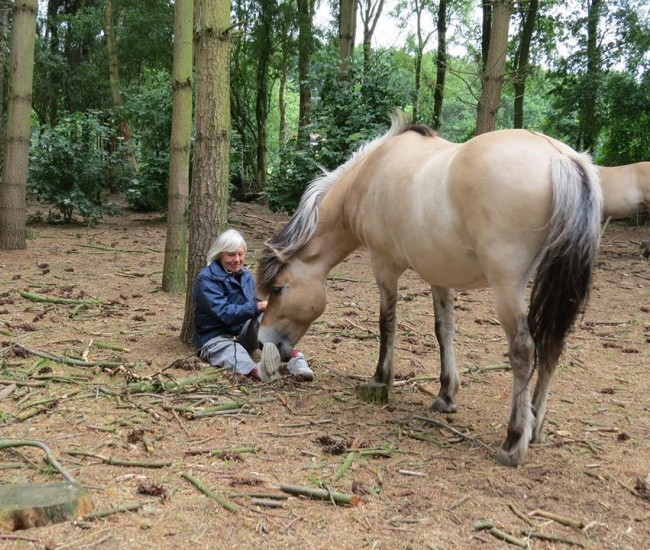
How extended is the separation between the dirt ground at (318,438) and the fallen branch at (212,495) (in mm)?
21

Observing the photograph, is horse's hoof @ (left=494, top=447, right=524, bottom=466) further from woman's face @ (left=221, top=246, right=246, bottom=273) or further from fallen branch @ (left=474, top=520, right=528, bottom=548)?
woman's face @ (left=221, top=246, right=246, bottom=273)

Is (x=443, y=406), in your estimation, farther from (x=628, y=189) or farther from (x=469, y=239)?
(x=628, y=189)

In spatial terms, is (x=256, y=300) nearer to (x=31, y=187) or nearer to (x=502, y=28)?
(x=502, y=28)

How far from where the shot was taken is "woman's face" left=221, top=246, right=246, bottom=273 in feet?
15.4

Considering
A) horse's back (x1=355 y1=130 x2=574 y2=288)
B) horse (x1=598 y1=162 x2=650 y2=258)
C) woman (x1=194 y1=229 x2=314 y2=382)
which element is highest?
horse (x1=598 y1=162 x2=650 y2=258)

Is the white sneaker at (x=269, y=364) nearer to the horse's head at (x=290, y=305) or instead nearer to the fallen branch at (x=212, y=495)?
the horse's head at (x=290, y=305)

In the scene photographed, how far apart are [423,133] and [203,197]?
1.89m

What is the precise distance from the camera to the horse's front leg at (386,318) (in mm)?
4371

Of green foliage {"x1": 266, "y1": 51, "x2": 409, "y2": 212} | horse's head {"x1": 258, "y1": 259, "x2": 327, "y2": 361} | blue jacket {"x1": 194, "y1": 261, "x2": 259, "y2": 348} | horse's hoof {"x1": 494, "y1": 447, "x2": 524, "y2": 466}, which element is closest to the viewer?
horse's hoof {"x1": 494, "y1": 447, "x2": 524, "y2": 466}

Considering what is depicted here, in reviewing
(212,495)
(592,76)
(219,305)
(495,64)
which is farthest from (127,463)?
(592,76)

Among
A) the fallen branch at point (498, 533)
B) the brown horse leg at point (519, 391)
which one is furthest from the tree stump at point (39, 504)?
the brown horse leg at point (519, 391)

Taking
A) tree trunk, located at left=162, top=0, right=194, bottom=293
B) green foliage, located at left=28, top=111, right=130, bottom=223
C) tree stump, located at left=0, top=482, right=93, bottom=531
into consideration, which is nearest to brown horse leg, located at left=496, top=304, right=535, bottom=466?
tree stump, located at left=0, top=482, right=93, bottom=531

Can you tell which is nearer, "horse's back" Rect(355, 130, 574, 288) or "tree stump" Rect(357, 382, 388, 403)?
"horse's back" Rect(355, 130, 574, 288)

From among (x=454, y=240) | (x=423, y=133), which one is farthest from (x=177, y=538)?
(x=423, y=133)
